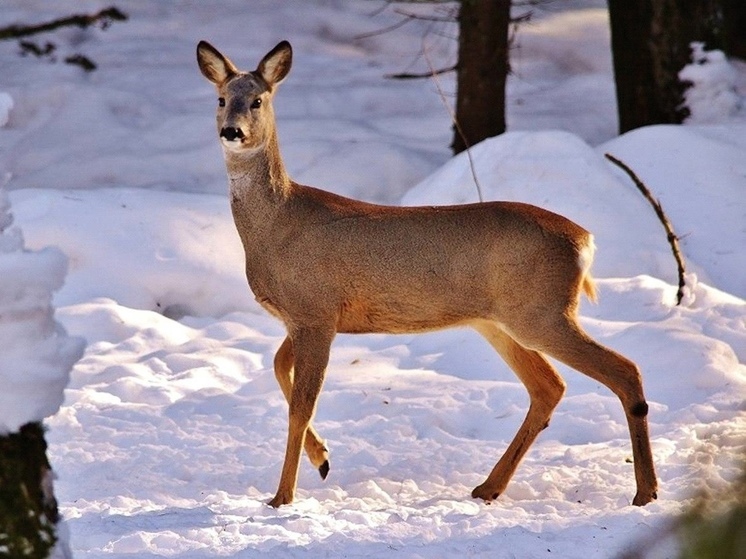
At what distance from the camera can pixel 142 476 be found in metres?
6.37

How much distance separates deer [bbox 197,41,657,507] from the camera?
19.1 feet

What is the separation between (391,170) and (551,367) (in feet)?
18.3

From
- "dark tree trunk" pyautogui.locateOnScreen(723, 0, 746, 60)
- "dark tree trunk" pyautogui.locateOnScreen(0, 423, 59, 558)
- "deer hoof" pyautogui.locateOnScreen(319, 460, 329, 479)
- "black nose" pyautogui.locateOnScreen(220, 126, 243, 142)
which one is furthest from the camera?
"dark tree trunk" pyautogui.locateOnScreen(723, 0, 746, 60)

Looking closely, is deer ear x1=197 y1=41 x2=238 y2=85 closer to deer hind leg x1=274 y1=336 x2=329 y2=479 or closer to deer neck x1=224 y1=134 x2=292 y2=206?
deer neck x1=224 y1=134 x2=292 y2=206

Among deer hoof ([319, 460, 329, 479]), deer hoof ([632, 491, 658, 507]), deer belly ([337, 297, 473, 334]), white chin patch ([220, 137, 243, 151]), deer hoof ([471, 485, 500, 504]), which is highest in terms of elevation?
white chin patch ([220, 137, 243, 151])

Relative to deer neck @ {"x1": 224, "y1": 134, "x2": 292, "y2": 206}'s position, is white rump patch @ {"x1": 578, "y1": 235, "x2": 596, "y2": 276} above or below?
below

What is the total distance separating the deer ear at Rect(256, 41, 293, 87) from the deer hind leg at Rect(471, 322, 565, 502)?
5.07 ft

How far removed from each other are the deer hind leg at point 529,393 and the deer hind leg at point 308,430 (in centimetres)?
74

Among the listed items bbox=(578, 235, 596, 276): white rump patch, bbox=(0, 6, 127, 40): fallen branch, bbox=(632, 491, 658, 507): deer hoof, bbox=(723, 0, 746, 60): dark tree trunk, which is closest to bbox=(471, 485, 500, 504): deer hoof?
bbox=(632, 491, 658, 507): deer hoof

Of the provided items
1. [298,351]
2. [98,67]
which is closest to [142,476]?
[298,351]

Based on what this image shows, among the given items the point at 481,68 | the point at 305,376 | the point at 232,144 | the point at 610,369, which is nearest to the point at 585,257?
the point at 610,369

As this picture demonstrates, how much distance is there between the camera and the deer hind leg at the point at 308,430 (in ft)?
20.4

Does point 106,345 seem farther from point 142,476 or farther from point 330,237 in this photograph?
point 330,237

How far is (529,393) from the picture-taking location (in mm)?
6199
